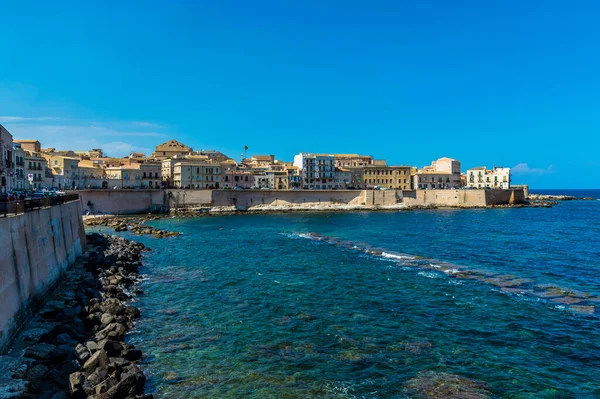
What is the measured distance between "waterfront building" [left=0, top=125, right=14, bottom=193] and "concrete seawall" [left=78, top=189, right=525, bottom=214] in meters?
25.5

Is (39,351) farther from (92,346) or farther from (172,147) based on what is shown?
(172,147)

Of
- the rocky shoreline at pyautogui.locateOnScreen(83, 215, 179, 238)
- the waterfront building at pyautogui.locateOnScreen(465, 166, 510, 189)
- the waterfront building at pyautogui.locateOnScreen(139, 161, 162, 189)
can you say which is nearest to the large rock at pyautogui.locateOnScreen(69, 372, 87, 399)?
the rocky shoreline at pyautogui.locateOnScreen(83, 215, 179, 238)

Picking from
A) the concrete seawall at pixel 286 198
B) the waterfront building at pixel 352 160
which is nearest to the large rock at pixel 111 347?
the concrete seawall at pixel 286 198

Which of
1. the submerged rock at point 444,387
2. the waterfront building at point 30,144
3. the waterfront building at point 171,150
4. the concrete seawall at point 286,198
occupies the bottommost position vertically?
the submerged rock at point 444,387

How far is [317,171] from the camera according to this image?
326 ft

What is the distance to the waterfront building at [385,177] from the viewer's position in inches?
4072

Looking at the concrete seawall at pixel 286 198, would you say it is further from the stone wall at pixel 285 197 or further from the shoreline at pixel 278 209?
the shoreline at pixel 278 209

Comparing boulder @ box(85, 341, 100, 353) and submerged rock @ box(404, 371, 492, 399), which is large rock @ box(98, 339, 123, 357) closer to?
boulder @ box(85, 341, 100, 353)

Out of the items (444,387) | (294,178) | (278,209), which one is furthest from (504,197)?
(444,387)

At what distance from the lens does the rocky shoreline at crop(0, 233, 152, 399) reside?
36.0ft

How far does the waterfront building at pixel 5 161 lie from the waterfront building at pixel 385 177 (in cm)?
7692

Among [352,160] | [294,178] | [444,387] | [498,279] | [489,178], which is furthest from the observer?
[489,178]

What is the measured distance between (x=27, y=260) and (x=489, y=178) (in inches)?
4652

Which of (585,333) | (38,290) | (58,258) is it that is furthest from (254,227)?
(585,333)
